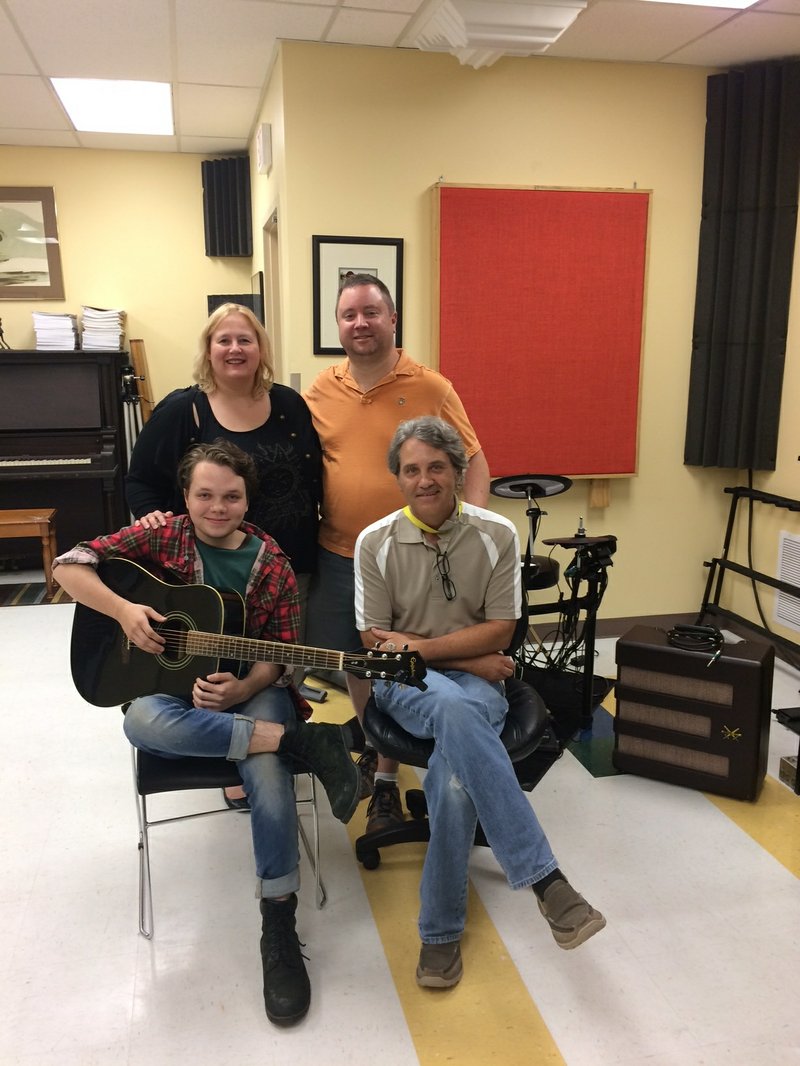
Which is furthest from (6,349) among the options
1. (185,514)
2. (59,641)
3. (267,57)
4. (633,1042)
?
(633,1042)

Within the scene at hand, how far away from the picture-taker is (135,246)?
202 inches

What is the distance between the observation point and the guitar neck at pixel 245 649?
1784 millimetres

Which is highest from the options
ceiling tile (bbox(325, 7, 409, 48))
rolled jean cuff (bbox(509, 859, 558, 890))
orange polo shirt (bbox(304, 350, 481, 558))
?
ceiling tile (bbox(325, 7, 409, 48))

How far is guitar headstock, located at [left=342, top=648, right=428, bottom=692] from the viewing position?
171 centimetres

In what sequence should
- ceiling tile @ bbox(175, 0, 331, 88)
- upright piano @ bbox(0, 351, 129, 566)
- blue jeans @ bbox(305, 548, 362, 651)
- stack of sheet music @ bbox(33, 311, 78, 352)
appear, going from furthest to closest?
stack of sheet music @ bbox(33, 311, 78, 352) → upright piano @ bbox(0, 351, 129, 566) → ceiling tile @ bbox(175, 0, 331, 88) → blue jeans @ bbox(305, 548, 362, 651)

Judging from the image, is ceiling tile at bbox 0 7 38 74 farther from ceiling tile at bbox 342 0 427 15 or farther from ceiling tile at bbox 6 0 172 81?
ceiling tile at bbox 342 0 427 15

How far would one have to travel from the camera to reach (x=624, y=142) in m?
3.44

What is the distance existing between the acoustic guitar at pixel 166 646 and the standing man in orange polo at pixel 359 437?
0.46 meters

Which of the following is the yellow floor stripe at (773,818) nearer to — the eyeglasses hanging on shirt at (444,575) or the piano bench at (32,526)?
the eyeglasses hanging on shirt at (444,575)

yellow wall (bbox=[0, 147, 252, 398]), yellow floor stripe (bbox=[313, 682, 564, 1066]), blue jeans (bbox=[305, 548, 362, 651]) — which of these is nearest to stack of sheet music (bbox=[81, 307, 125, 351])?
yellow wall (bbox=[0, 147, 252, 398])

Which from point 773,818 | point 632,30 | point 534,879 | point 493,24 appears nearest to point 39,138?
point 493,24

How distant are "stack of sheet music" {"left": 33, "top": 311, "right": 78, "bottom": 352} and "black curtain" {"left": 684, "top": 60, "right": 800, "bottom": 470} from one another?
11.9ft

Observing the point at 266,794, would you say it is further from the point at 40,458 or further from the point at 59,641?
the point at 40,458

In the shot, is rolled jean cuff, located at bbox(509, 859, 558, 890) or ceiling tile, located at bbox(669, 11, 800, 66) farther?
ceiling tile, located at bbox(669, 11, 800, 66)
